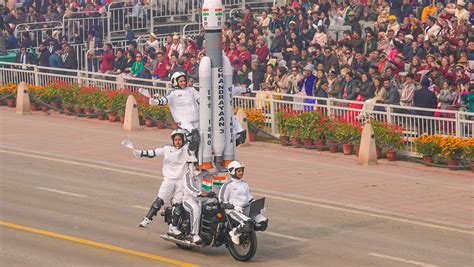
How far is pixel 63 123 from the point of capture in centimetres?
3397

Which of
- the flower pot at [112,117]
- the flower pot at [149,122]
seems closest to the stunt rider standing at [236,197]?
the flower pot at [149,122]

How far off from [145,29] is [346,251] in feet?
87.3

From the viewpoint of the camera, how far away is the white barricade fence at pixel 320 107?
90.3 feet

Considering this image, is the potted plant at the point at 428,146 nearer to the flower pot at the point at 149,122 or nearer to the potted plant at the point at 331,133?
the potted plant at the point at 331,133

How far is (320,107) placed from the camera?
30188 mm

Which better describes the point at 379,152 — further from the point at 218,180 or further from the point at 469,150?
the point at 218,180

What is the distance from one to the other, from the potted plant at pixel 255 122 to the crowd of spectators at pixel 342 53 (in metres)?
0.83

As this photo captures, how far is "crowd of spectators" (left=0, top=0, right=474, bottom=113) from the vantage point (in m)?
30.1

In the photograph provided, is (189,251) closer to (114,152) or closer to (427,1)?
(114,152)

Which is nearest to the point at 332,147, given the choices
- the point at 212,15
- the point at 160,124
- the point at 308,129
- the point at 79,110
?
the point at 308,129

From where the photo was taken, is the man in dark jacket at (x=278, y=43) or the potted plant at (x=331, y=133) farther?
the man in dark jacket at (x=278, y=43)

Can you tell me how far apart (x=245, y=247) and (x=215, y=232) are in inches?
24.0

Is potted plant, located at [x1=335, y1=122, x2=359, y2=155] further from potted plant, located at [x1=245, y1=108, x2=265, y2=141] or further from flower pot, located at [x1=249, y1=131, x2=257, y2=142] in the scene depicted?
flower pot, located at [x1=249, y1=131, x2=257, y2=142]

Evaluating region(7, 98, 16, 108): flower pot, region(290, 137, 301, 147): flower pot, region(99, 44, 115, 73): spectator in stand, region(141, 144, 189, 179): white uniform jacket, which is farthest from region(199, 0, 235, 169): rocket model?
region(99, 44, 115, 73): spectator in stand
